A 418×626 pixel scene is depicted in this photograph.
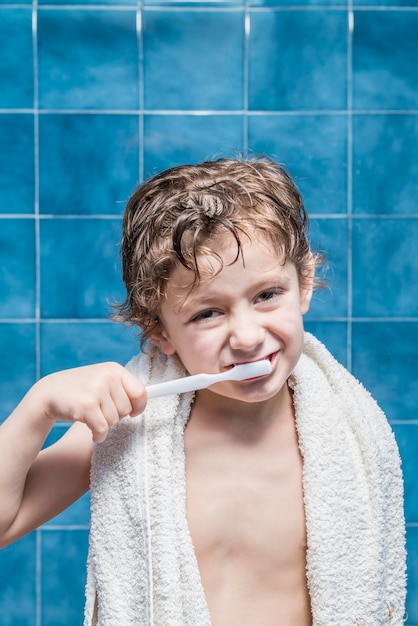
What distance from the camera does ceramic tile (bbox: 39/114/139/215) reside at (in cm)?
148

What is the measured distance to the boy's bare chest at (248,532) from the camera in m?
0.75

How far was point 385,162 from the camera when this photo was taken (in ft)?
4.89

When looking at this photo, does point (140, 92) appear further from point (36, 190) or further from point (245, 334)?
point (245, 334)

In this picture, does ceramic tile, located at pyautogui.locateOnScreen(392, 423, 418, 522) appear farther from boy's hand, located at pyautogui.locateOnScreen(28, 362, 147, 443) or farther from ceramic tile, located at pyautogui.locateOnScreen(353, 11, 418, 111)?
boy's hand, located at pyautogui.locateOnScreen(28, 362, 147, 443)

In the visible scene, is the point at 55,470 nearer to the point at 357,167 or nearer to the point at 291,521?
the point at 291,521

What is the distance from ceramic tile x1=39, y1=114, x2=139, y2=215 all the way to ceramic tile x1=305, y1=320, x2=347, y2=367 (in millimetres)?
455

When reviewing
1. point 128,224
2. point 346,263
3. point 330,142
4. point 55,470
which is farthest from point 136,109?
point 55,470

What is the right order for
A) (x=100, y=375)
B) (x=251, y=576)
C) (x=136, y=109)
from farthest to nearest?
1. (x=136, y=109)
2. (x=251, y=576)
3. (x=100, y=375)

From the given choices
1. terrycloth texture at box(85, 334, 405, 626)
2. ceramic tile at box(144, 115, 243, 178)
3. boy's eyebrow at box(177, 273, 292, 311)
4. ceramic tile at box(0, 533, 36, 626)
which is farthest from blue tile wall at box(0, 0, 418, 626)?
boy's eyebrow at box(177, 273, 292, 311)

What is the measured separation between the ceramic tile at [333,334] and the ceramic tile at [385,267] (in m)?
0.05

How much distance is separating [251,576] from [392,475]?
184mm

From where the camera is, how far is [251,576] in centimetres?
75

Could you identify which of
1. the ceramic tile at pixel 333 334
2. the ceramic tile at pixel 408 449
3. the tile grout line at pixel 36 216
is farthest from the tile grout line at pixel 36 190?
the ceramic tile at pixel 408 449

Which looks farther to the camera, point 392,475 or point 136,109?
point 136,109
